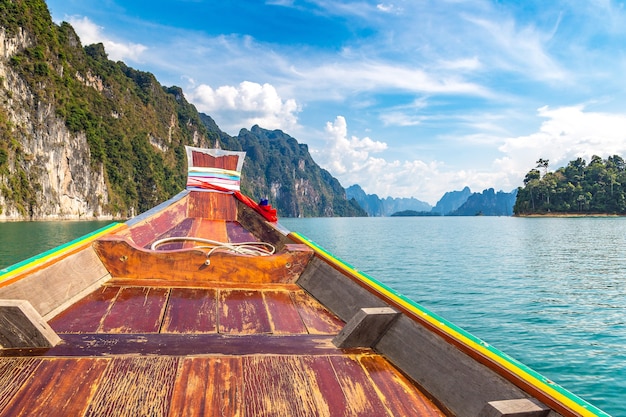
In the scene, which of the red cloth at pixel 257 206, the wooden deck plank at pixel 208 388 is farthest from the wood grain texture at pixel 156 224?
the wooden deck plank at pixel 208 388

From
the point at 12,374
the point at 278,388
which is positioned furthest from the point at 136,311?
the point at 278,388

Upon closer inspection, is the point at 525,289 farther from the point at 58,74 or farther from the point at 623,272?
the point at 58,74

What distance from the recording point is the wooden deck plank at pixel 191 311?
235cm

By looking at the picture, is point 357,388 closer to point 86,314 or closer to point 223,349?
point 223,349

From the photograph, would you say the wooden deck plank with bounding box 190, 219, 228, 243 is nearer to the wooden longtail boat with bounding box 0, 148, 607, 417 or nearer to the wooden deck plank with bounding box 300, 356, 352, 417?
the wooden longtail boat with bounding box 0, 148, 607, 417

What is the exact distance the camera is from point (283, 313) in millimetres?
2734

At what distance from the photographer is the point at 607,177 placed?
93875 millimetres

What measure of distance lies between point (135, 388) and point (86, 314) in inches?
43.6

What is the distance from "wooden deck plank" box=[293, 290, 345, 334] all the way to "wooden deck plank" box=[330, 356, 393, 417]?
465 millimetres

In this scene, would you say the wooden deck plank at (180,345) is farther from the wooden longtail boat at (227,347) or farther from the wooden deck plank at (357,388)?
the wooden deck plank at (357,388)

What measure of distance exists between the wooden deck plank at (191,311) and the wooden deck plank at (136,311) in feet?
0.20

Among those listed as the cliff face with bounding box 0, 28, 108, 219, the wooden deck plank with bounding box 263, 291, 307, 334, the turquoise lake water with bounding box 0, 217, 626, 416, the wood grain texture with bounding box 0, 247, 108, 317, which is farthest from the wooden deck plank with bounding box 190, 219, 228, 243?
the cliff face with bounding box 0, 28, 108, 219

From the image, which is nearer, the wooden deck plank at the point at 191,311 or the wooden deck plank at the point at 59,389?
the wooden deck plank at the point at 59,389

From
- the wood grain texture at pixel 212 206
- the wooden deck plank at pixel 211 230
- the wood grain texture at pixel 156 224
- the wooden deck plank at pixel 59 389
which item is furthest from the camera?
the wood grain texture at pixel 212 206
